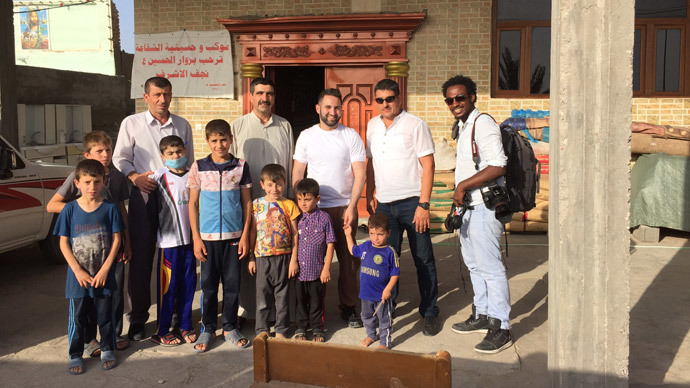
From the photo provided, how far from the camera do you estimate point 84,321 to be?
421cm

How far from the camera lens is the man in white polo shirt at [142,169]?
4.58 m

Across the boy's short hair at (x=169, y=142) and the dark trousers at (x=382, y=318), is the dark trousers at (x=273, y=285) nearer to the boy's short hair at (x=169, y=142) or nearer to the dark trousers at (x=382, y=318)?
the dark trousers at (x=382, y=318)

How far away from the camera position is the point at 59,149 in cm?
1680

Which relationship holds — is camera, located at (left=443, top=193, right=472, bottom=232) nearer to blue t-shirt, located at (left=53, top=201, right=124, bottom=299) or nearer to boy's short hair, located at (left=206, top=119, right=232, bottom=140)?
boy's short hair, located at (left=206, top=119, right=232, bottom=140)

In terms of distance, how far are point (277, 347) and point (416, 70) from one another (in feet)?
23.5

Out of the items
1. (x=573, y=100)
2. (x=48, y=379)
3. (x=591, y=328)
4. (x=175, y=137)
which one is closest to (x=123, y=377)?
(x=48, y=379)

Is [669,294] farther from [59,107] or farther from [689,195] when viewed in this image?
[59,107]

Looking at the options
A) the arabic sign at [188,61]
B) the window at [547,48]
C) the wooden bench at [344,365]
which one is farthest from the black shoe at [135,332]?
the window at [547,48]

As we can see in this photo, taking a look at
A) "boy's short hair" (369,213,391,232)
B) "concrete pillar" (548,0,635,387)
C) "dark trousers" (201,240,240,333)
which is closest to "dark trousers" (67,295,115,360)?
"dark trousers" (201,240,240,333)

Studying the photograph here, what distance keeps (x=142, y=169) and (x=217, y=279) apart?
39.8 inches

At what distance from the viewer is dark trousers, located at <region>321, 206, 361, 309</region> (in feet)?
15.7

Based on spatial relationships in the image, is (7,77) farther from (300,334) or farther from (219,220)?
(300,334)

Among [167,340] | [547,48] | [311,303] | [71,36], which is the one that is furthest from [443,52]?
[71,36]

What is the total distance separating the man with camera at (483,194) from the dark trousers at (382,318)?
2.12 ft
